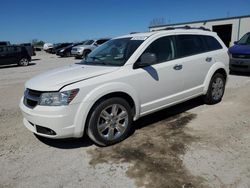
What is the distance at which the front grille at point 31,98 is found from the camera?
12.4 feet

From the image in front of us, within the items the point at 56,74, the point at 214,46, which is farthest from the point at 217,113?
the point at 56,74

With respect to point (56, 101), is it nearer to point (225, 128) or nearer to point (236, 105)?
point (225, 128)

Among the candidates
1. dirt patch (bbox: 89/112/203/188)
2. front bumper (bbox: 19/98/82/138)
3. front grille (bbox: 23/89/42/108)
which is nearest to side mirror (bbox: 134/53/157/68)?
dirt patch (bbox: 89/112/203/188)

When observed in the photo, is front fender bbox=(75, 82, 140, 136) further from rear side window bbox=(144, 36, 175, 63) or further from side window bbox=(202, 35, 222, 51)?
side window bbox=(202, 35, 222, 51)

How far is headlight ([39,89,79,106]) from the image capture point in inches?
141

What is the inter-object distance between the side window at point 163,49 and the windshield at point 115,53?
0.26m

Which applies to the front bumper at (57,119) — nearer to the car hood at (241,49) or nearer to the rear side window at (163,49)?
the rear side window at (163,49)

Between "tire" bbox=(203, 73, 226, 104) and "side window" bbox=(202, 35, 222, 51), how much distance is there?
0.63 meters

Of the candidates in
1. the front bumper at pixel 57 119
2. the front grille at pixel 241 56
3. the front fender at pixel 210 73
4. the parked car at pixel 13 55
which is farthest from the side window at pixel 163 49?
the parked car at pixel 13 55

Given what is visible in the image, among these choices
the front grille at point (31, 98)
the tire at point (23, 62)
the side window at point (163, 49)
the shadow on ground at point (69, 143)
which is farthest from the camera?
the tire at point (23, 62)

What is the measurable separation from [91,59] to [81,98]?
1.58m

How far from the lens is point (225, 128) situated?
4.64m

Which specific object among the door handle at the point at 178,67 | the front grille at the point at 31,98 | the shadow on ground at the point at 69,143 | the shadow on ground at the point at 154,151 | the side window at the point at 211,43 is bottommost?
the shadow on ground at the point at 69,143

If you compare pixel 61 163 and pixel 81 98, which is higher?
pixel 81 98
